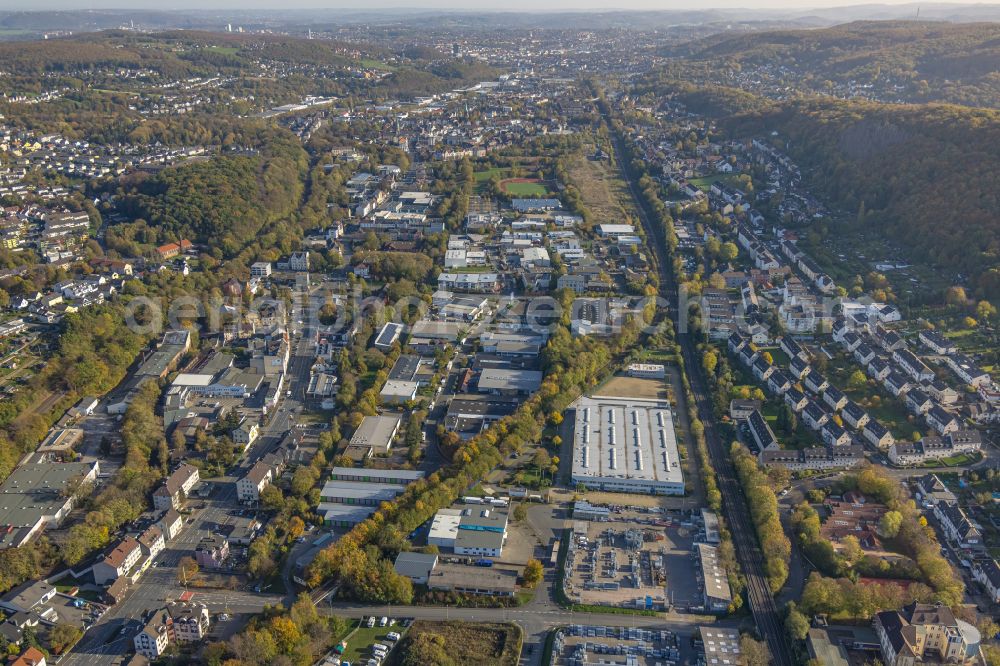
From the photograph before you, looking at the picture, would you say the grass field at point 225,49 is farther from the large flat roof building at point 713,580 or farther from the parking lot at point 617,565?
the large flat roof building at point 713,580

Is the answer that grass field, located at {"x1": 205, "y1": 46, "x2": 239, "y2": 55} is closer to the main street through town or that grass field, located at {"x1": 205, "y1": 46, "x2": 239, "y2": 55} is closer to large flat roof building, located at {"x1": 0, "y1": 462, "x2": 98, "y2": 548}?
large flat roof building, located at {"x1": 0, "y1": 462, "x2": 98, "y2": 548}

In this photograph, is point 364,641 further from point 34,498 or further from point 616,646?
point 34,498

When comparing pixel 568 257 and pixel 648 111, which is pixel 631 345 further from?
pixel 648 111

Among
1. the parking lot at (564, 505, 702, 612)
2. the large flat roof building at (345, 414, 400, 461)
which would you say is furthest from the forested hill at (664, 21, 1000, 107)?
the large flat roof building at (345, 414, 400, 461)

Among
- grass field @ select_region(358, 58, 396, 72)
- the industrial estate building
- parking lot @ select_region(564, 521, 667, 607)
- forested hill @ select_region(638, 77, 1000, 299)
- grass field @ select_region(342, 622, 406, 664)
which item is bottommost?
grass field @ select_region(342, 622, 406, 664)

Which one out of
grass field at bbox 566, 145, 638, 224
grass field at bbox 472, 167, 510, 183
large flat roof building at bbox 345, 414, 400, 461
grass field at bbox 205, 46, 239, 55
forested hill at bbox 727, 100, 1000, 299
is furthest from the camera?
grass field at bbox 205, 46, 239, 55

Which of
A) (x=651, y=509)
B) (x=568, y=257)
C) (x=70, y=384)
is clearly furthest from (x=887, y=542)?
(x=70, y=384)
